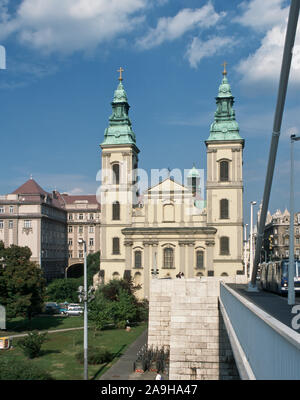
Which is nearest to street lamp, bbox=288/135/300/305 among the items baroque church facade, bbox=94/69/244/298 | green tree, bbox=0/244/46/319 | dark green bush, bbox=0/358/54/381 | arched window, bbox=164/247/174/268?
dark green bush, bbox=0/358/54/381

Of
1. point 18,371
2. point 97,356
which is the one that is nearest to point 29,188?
point 97,356

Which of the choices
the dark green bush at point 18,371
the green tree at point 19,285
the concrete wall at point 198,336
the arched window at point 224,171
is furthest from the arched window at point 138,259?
the dark green bush at point 18,371

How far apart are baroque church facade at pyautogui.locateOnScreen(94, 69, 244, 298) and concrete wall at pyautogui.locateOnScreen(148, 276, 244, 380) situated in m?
27.6

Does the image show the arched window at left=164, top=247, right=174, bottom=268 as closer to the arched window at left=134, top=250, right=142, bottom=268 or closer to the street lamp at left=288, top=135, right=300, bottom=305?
the arched window at left=134, top=250, right=142, bottom=268

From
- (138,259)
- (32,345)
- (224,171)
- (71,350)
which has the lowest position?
(71,350)

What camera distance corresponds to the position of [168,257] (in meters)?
67.9

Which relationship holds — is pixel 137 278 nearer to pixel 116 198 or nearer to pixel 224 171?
pixel 116 198

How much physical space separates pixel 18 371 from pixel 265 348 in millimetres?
17727

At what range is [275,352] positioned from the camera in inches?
332

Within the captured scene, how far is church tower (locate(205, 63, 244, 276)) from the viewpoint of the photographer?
65500 mm

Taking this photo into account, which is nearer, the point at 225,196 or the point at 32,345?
the point at 32,345

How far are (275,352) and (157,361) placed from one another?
92.7 feet

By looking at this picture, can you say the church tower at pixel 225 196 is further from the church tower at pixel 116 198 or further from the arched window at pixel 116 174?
the arched window at pixel 116 174

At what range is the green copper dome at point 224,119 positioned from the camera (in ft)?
220
